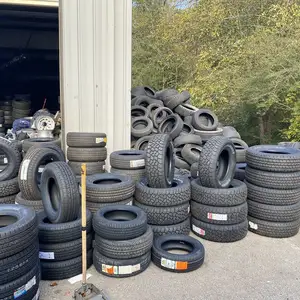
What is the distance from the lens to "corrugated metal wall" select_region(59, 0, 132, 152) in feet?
19.5

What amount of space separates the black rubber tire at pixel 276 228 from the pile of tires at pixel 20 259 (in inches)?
121

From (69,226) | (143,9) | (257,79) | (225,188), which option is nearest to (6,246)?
(69,226)

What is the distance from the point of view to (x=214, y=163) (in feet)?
13.7

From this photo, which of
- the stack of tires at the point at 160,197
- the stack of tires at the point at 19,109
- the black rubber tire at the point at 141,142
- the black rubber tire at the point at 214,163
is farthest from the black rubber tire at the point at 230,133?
the stack of tires at the point at 19,109

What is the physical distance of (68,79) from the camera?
6.01m

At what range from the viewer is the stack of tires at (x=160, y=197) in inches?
160

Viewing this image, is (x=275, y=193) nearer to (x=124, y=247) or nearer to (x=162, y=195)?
(x=162, y=195)

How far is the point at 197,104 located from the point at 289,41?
4116 millimetres

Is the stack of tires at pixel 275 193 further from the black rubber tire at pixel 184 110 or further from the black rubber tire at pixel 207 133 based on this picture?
the black rubber tire at pixel 184 110

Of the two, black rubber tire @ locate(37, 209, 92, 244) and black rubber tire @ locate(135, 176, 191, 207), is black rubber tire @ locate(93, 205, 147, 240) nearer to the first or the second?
black rubber tire @ locate(37, 209, 92, 244)

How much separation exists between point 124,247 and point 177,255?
624 mm

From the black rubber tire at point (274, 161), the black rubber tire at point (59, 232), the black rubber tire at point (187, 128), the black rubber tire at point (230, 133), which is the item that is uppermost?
the black rubber tire at point (187, 128)

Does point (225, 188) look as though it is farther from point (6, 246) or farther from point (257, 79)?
point (257, 79)

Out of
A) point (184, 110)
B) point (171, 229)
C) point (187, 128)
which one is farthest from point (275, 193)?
point (184, 110)
